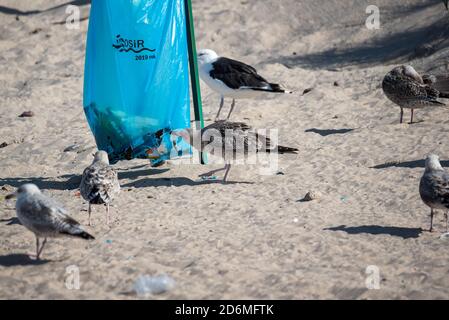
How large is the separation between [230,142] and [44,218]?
122 inches

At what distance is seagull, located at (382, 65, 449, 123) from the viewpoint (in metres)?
10.4

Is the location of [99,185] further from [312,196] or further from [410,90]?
[410,90]

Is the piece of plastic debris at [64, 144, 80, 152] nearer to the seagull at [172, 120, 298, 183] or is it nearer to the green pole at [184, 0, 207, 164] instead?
the green pole at [184, 0, 207, 164]

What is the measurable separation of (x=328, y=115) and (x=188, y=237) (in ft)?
16.2

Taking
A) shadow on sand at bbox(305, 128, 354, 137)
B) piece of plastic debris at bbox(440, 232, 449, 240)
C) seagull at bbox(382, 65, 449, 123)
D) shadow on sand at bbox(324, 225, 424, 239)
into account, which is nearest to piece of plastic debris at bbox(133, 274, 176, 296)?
shadow on sand at bbox(324, 225, 424, 239)

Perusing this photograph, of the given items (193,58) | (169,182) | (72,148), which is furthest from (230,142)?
(72,148)

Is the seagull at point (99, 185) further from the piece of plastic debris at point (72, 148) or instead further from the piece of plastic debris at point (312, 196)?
the piece of plastic debris at point (72, 148)

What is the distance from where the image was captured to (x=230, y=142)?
29.2ft

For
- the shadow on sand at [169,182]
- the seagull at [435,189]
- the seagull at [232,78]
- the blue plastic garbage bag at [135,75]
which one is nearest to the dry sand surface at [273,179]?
the shadow on sand at [169,182]

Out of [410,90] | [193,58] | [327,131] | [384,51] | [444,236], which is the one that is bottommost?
[444,236]

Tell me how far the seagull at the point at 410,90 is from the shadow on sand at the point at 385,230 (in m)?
3.73

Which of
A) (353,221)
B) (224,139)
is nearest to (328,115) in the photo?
(224,139)

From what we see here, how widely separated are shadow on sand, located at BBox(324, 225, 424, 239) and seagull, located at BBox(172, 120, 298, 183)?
6.59 ft

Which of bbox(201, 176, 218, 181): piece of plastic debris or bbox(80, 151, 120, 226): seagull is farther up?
bbox(80, 151, 120, 226): seagull
